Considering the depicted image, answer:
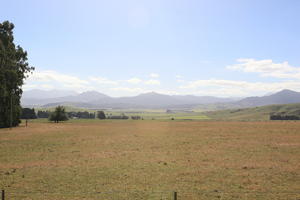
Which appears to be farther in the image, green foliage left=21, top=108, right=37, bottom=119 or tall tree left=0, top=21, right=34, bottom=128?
green foliage left=21, top=108, right=37, bottom=119

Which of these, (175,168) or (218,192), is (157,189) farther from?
(175,168)

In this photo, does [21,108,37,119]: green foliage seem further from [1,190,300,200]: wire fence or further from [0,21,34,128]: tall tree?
[1,190,300,200]: wire fence

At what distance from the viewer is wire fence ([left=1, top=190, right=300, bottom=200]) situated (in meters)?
15.1

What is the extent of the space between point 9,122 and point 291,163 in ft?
227

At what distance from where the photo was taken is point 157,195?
614 inches

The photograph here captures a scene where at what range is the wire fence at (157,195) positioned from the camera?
49.4 feet

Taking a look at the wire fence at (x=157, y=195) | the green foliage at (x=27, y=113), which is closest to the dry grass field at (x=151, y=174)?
the wire fence at (x=157, y=195)

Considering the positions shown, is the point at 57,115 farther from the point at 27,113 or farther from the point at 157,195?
the point at 157,195

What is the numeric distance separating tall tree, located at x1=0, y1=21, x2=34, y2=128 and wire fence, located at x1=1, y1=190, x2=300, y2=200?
5225 cm

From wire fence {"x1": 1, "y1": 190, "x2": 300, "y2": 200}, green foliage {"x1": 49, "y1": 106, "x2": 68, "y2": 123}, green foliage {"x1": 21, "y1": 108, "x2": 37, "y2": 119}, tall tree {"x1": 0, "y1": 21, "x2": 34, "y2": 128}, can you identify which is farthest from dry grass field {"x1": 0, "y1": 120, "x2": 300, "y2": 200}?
green foliage {"x1": 21, "y1": 108, "x2": 37, "y2": 119}

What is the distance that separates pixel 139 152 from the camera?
1221 inches

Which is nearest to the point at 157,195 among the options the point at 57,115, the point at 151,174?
the point at 151,174

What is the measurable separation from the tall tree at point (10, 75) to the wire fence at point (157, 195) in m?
52.2

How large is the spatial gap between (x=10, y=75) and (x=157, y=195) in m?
60.4
